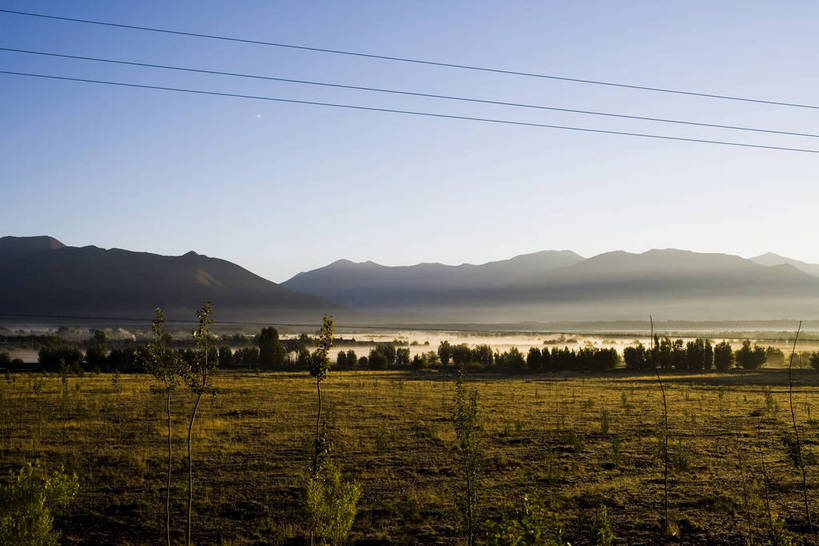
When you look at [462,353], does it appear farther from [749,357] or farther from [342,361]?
[749,357]

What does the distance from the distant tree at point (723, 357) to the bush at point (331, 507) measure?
5740 inches

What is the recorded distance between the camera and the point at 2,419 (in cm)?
4069

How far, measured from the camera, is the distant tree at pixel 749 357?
5689 inches

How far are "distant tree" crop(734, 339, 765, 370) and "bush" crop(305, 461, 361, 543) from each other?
152499mm

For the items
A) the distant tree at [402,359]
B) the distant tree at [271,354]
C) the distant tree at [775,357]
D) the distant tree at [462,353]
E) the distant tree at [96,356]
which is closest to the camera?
the distant tree at [96,356]

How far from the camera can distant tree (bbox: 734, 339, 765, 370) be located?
14450cm

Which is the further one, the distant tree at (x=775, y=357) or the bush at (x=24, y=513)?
the distant tree at (x=775, y=357)

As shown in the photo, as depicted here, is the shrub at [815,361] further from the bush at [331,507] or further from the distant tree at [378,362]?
the bush at [331,507]

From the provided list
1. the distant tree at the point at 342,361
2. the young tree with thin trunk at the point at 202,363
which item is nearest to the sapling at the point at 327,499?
the young tree with thin trunk at the point at 202,363

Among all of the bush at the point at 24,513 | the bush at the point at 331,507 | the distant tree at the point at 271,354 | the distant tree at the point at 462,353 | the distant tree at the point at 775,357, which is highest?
the bush at the point at 24,513

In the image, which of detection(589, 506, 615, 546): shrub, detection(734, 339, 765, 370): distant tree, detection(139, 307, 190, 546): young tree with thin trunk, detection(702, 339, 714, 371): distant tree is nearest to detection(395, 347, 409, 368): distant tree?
detection(702, 339, 714, 371): distant tree

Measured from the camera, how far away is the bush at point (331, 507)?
650 inches

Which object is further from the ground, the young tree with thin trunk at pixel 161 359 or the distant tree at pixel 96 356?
the young tree with thin trunk at pixel 161 359

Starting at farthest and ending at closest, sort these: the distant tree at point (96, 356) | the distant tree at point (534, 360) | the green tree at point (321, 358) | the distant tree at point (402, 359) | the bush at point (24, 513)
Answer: the distant tree at point (402, 359), the distant tree at point (534, 360), the distant tree at point (96, 356), the green tree at point (321, 358), the bush at point (24, 513)
